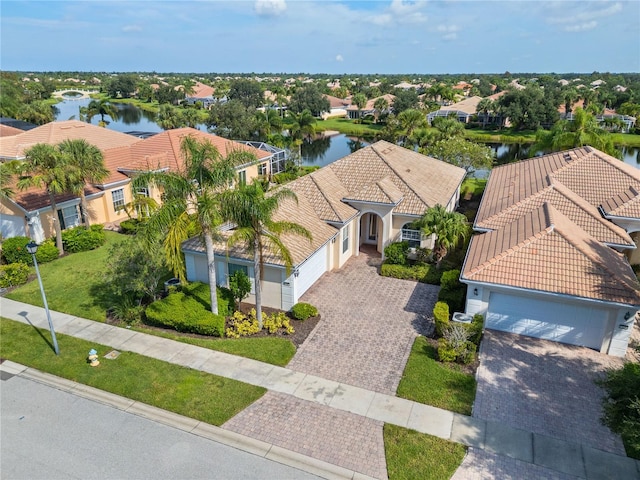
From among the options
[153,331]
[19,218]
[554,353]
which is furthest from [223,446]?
[19,218]

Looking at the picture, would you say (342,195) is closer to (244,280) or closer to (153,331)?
(244,280)

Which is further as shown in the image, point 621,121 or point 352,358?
point 621,121

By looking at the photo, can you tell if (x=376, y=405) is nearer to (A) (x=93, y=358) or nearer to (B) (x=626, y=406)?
(B) (x=626, y=406)

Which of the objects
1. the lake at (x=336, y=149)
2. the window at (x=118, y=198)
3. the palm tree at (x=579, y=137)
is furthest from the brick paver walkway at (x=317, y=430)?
the lake at (x=336, y=149)

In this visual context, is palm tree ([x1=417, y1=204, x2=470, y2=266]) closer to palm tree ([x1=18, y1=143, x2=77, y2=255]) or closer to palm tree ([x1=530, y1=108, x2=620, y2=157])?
palm tree ([x1=18, y1=143, x2=77, y2=255])

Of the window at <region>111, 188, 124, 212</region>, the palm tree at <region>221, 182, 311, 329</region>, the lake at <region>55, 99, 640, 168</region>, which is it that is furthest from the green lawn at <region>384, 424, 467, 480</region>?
the lake at <region>55, 99, 640, 168</region>

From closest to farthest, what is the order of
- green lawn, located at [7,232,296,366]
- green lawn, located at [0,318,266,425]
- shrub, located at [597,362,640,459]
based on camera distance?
shrub, located at [597,362,640,459]
green lawn, located at [0,318,266,425]
green lawn, located at [7,232,296,366]
